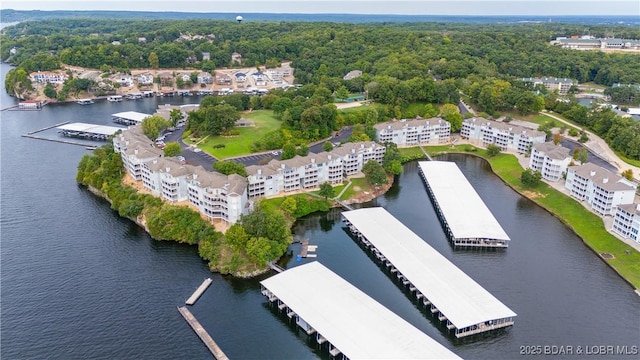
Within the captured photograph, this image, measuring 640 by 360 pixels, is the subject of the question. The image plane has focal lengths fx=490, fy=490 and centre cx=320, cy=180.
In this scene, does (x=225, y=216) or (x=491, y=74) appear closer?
(x=225, y=216)

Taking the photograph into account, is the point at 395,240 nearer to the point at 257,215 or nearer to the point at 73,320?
the point at 257,215

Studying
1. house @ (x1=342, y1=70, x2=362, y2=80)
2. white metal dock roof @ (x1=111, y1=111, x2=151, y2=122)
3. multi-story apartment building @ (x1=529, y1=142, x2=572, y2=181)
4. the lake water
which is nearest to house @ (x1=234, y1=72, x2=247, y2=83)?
house @ (x1=342, y1=70, x2=362, y2=80)

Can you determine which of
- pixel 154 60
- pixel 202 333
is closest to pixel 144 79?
pixel 154 60

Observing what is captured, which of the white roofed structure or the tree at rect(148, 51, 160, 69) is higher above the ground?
the tree at rect(148, 51, 160, 69)

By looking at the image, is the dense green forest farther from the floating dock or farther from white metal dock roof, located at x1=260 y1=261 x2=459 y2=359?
white metal dock roof, located at x1=260 y1=261 x2=459 y2=359

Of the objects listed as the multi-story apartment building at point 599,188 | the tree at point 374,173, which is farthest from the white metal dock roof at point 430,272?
the multi-story apartment building at point 599,188

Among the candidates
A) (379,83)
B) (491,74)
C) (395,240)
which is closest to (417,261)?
(395,240)
